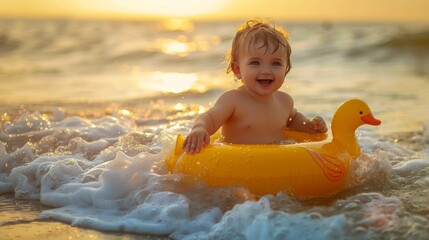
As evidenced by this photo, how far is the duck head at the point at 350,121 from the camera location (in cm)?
374

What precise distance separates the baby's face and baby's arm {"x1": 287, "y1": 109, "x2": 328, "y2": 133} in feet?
1.69

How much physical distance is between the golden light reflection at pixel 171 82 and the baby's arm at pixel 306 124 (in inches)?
179

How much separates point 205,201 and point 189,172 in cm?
21

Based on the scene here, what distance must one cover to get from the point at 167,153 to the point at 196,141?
0.28m

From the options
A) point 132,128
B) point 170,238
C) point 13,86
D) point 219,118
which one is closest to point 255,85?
point 219,118

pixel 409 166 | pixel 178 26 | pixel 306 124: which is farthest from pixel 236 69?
pixel 178 26

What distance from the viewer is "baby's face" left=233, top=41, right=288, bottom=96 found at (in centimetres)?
391

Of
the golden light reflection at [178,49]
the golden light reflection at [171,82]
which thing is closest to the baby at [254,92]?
the golden light reflection at [171,82]

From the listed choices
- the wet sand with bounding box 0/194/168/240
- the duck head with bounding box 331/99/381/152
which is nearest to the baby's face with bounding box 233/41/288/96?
the duck head with bounding box 331/99/381/152

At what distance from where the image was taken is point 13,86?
9.10m

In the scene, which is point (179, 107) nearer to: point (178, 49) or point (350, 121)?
point (350, 121)

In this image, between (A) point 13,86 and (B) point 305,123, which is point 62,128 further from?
(A) point 13,86

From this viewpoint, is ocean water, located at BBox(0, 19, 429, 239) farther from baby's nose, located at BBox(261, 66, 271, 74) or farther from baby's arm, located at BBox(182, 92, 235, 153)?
baby's nose, located at BBox(261, 66, 271, 74)

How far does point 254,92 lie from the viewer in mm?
4066
